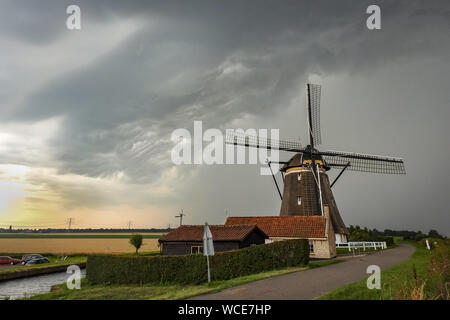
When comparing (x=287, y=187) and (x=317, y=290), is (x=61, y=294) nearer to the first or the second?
(x=317, y=290)

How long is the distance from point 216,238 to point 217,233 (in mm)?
959

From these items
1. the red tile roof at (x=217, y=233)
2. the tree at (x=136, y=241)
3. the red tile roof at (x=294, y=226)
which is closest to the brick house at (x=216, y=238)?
the red tile roof at (x=217, y=233)

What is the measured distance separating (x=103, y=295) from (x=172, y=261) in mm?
3897

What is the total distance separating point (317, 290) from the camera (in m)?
10.1

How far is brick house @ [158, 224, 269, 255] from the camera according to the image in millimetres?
23266

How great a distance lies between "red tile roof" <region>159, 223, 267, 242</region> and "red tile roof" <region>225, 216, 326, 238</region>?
2702 mm

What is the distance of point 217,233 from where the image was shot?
2455 cm

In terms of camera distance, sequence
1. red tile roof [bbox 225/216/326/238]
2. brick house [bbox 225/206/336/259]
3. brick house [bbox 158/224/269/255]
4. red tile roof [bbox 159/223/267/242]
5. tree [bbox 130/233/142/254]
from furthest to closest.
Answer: tree [bbox 130/233/142/254] → red tile roof [bbox 225/216/326/238] → brick house [bbox 225/206/336/259] → red tile roof [bbox 159/223/267/242] → brick house [bbox 158/224/269/255]

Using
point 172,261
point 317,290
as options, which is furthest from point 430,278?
point 172,261

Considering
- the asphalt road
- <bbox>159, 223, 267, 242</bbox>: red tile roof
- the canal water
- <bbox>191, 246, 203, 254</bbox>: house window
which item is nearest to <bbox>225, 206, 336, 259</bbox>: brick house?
<bbox>159, 223, 267, 242</bbox>: red tile roof

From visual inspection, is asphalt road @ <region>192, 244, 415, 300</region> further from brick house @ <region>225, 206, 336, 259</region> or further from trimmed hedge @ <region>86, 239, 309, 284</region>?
brick house @ <region>225, 206, 336, 259</region>

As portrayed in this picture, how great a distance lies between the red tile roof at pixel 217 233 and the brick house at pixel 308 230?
9.05 ft

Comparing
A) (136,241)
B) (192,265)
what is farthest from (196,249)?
(136,241)
